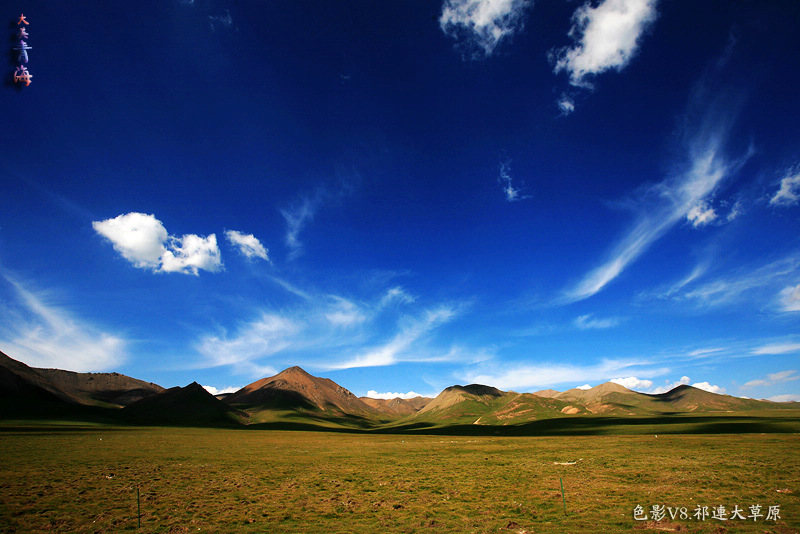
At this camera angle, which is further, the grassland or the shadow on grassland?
the shadow on grassland

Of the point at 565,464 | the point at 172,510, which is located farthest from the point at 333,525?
the point at 565,464

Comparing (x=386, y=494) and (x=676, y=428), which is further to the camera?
(x=676, y=428)

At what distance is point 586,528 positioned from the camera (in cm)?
1812

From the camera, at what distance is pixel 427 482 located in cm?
3183

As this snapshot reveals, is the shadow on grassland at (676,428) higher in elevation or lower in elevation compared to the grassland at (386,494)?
lower

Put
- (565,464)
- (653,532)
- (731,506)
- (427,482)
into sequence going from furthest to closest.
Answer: (565,464) < (427,482) < (731,506) < (653,532)

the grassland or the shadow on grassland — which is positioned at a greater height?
the grassland

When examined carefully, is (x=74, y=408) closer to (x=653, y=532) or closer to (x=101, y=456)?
(x=101, y=456)

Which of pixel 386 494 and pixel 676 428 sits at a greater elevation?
pixel 386 494

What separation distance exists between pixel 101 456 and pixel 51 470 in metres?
14.1

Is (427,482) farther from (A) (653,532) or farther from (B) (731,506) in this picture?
(B) (731,506)

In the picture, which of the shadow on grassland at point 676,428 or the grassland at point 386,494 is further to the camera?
the shadow on grassland at point 676,428

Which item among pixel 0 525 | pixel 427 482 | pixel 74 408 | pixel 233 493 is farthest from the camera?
pixel 74 408

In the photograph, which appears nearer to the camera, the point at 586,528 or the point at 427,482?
the point at 586,528
